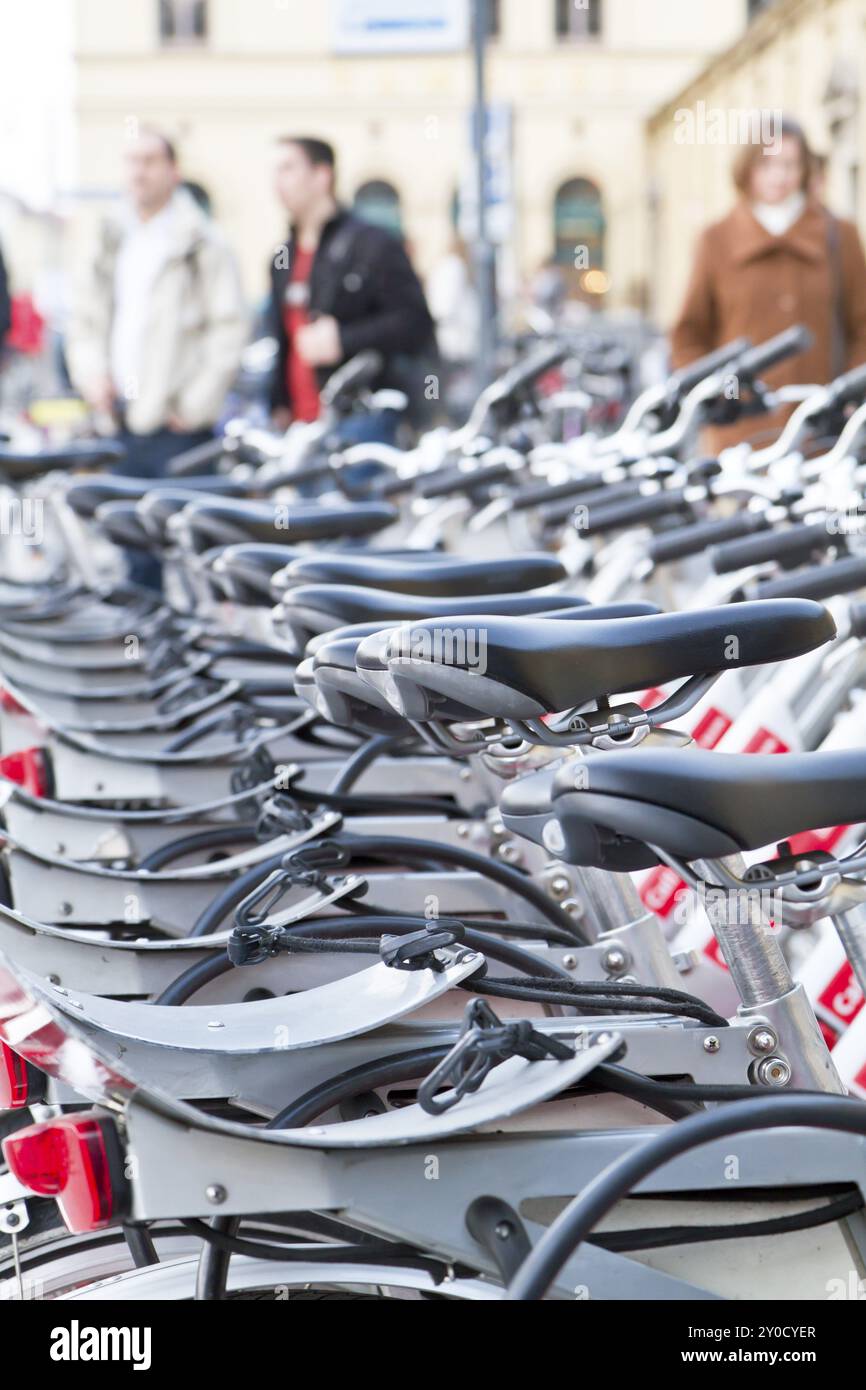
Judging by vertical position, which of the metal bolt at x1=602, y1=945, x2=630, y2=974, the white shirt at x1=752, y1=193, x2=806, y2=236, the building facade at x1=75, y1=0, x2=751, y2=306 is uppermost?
the building facade at x1=75, y1=0, x2=751, y2=306

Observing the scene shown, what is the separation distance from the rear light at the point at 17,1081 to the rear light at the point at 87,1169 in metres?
0.18

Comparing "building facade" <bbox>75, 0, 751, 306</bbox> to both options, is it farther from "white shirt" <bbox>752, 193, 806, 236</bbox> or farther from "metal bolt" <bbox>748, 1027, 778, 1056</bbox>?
"metal bolt" <bbox>748, 1027, 778, 1056</bbox>

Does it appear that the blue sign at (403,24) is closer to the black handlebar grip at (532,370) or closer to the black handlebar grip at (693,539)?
the black handlebar grip at (532,370)

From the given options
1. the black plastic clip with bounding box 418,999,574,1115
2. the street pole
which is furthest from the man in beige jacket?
the black plastic clip with bounding box 418,999,574,1115

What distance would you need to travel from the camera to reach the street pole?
23.5 feet

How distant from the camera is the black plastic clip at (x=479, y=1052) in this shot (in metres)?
1.44

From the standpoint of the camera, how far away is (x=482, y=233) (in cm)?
783

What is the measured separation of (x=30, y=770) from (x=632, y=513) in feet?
3.48

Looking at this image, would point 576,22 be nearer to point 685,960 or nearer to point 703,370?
point 703,370

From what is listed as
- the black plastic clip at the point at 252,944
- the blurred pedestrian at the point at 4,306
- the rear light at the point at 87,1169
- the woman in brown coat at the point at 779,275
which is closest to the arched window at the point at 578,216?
the blurred pedestrian at the point at 4,306

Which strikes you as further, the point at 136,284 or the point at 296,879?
the point at 136,284

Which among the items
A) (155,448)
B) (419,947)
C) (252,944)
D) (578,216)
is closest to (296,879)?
(252,944)

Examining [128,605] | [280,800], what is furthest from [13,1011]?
[128,605]

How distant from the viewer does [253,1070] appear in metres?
1.63
